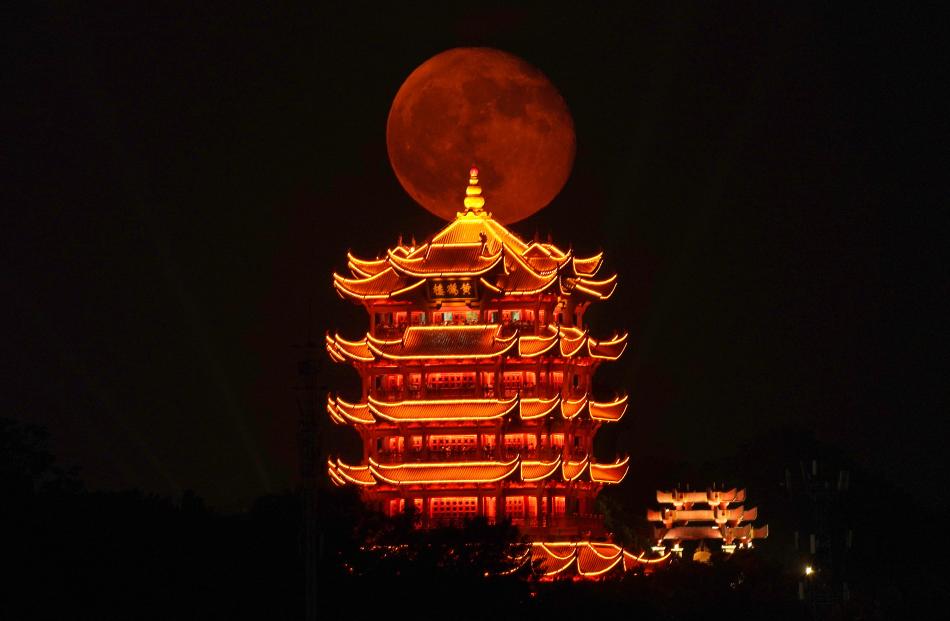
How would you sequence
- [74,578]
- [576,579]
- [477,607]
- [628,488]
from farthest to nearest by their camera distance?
1. [628,488]
2. [576,579]
3. [477,607]
4. [74,578]

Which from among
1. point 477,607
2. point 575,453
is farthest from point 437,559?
point 575,453

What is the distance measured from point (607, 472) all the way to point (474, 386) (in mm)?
6077

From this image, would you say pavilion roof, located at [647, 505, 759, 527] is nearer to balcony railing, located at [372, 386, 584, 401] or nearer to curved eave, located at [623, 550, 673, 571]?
curved eave, located at [623, 550, 673, 571]

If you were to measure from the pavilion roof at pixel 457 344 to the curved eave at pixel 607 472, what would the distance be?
13.7 feet

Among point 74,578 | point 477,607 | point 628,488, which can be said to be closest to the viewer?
point 74,578

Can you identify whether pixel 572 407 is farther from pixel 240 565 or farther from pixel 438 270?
pixel 240 565

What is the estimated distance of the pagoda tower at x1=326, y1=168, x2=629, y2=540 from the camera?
7031cm

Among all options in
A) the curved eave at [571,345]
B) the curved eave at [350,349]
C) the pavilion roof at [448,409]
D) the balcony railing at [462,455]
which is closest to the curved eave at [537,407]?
the pavilion roof at [448,409]

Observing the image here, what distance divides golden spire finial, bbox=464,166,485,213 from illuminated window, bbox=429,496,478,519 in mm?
10771

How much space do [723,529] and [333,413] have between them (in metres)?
26.6

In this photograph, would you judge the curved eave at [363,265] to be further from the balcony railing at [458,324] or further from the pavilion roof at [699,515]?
the pavilion roof at [699,515]

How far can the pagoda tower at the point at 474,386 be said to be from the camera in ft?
231

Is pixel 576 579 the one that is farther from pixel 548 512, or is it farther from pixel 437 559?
pixel 437 559

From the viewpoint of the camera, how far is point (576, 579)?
67.9 m
